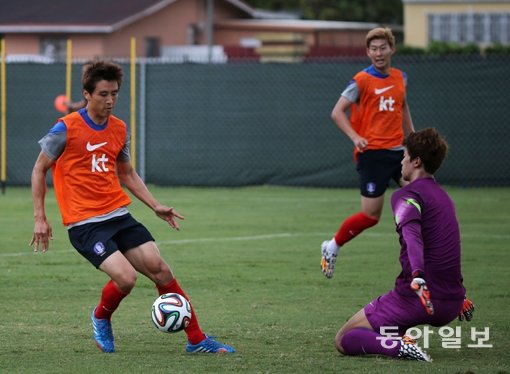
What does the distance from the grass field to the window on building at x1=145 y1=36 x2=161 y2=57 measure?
76.3 ft

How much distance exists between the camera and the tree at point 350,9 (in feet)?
191

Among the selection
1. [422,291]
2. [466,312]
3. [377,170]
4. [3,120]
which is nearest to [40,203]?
[422,291]

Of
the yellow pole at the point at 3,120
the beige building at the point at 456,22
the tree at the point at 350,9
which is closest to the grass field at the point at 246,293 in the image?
the yellow pole at the point at 3,120

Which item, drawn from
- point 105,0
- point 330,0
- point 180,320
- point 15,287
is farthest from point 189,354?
point 330,0

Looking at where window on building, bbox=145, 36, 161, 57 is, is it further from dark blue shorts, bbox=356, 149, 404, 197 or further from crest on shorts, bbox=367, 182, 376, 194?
crest on shorts, bbox=367, 182, 376, 194

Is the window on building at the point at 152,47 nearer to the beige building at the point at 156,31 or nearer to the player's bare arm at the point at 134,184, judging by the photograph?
the beige building at the point at 156,31

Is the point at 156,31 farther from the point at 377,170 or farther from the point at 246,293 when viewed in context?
the point at 246,293

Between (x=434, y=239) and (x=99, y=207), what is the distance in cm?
221

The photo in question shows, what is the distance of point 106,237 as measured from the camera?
779 cm

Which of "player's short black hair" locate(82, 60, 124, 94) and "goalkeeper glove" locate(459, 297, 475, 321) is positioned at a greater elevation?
"player's short black hair" locate(82, 60, 124, 94)

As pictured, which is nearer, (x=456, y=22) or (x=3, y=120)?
(x=3, y=120)

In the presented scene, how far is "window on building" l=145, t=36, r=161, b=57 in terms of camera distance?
41.7m

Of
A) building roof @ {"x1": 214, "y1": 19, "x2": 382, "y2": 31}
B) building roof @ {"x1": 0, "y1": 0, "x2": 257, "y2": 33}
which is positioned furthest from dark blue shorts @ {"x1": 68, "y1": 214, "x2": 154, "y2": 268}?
building roof @ {"x1": 214, "y1": 19, "x2": 382, "y2": 31}

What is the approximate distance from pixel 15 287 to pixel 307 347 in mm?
3807
